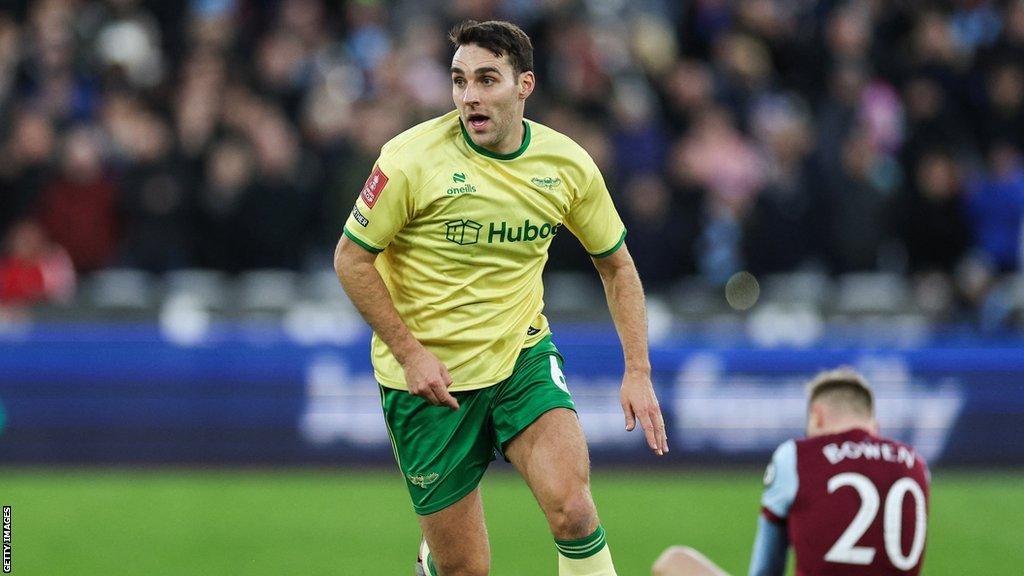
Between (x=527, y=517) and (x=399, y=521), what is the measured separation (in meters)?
0.90

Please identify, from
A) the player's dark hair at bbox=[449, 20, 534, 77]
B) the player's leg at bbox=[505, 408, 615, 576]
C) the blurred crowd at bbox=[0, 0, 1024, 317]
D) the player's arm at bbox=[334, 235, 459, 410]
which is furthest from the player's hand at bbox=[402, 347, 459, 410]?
the blurred crowd at bbox=[0, 0, 1024, 317]

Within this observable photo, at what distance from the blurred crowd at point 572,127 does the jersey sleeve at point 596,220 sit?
23.0ft

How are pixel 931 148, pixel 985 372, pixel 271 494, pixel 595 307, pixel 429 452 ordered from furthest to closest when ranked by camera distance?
pixel 931 148 < pixel 595 307 < pixel 985 372 < pixel 271 494 < pixel 429 452

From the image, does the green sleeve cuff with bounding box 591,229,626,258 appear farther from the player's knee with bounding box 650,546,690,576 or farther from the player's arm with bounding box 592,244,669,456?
the player's knee with bounding box 650,546,690,576

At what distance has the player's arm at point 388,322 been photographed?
247 inches

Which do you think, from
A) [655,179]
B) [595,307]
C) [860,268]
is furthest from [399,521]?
[860,268]

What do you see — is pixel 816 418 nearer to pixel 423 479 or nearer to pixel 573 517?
pixel 573 517

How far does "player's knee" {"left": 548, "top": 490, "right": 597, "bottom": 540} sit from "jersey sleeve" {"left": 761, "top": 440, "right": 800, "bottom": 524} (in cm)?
68

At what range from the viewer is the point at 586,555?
6328 mm

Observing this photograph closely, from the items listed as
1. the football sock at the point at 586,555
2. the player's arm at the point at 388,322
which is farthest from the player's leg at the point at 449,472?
the football sock at the point at 586,555

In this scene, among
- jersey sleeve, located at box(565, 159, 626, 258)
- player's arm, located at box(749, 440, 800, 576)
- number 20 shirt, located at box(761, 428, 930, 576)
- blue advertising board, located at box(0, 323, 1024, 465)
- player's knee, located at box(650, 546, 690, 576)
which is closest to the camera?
number 20 shirt, located at box(761, 428, 930, 576)

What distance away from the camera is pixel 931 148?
15117 mm

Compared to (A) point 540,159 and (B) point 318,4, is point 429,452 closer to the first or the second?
(A) point 540,159

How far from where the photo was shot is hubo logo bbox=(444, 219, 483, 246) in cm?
642
